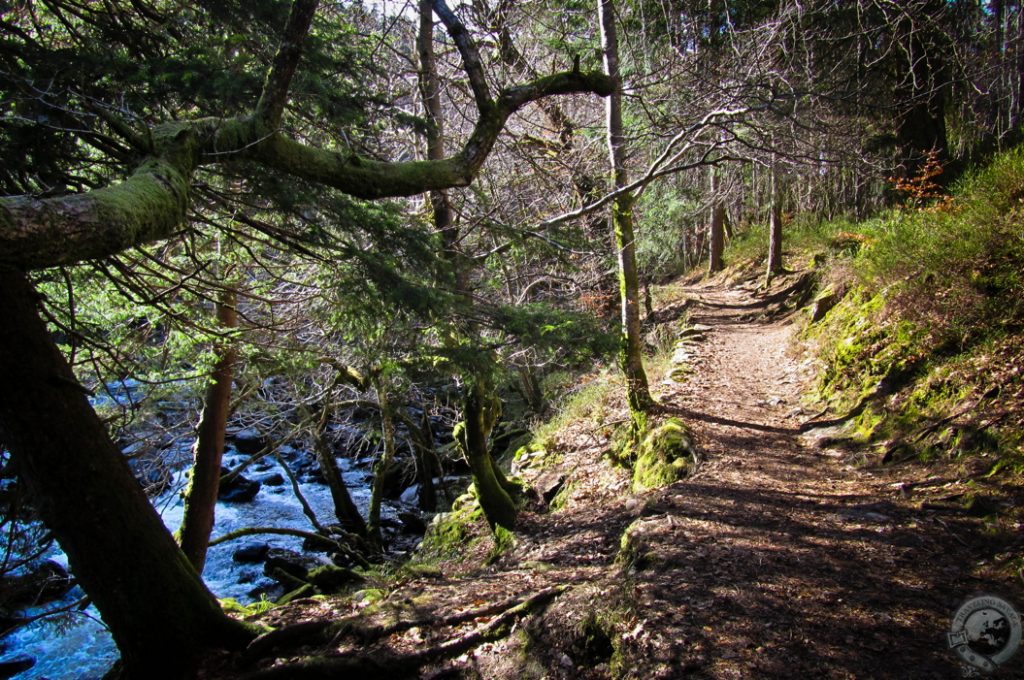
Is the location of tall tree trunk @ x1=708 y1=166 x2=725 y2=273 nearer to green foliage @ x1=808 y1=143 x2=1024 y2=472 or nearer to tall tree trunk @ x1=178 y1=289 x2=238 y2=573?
green foliage @ x1=808 y1=143 x2=1024 y2=472

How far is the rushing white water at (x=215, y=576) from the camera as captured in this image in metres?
7.34

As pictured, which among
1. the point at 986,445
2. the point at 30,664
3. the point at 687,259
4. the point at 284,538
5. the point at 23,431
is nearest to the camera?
the point at 23,431

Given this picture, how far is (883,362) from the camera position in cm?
627

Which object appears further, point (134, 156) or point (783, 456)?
point (783, 456)

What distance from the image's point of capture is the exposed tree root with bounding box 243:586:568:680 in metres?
3.25

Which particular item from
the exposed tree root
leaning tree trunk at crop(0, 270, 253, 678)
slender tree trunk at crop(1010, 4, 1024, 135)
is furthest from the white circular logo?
slender tree trunk at crop(1010, 4, 1024, 135)

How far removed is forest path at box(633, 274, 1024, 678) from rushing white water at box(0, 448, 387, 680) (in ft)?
13.4

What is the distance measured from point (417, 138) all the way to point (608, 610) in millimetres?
5053

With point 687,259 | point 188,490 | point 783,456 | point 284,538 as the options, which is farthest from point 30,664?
point 687,259

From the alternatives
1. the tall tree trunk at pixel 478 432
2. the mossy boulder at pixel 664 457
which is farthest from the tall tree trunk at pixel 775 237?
the tall tree trunk at pixel 478 432

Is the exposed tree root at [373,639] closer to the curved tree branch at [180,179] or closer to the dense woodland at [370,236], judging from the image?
the dense woodland at [370,236]

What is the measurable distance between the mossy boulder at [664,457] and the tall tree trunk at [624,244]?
64 centimetres

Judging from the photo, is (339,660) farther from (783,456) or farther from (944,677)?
(783,456)

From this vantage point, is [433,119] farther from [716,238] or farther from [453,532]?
[716,238]
